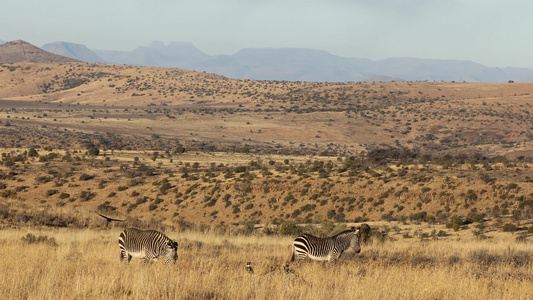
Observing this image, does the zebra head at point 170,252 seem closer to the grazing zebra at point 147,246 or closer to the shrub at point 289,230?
the grazing zebra at point 147,246

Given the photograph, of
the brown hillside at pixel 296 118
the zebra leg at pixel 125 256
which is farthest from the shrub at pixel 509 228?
the brown hillside at pixel 296 118

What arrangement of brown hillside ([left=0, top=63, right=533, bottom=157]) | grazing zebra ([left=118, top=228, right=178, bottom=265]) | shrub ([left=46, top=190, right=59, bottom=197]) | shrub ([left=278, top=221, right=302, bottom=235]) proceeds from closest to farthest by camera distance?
grazing zebra ([left=118, top=228, right=178, bottom=265]) → shrub ([left=278, top=221, right=302, bottom=235]) → shrub ([left=46, top=190, right=59, bottom=197]) → brown hillside ([left=0, top=63, right=533, bottom=157])

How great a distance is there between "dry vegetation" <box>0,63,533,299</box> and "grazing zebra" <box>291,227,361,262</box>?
1.50 ft

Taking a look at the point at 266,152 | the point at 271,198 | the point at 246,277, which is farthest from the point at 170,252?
the point at 266,152

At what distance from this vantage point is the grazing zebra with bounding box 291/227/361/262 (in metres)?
12.6

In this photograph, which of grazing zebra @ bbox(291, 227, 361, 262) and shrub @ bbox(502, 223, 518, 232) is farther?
shrub @ bbox(502, 223, 518, 232)

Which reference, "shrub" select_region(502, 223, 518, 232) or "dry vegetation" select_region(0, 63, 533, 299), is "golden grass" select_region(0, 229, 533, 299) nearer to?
"dry vegetation" select_region(0, 63, 533, 299)

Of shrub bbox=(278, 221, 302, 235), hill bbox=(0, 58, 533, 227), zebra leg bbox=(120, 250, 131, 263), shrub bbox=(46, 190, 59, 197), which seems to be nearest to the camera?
zebra leg bbox=(120, 250, 131, 263)

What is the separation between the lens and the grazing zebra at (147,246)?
1173 centimetres

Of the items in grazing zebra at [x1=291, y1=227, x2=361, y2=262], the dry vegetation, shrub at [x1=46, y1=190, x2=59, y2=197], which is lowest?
shrub at [x1=46, y1=190, x2=59, y2=197]

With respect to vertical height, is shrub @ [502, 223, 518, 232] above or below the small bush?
below

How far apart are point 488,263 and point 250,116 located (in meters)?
115

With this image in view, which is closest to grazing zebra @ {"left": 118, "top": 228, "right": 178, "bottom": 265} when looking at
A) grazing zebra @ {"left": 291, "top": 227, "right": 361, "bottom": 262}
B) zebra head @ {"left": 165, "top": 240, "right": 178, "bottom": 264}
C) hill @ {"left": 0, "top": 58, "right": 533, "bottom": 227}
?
zebra head @ {"left": 165, "top": 240, "right": 178, "bottom": 264}

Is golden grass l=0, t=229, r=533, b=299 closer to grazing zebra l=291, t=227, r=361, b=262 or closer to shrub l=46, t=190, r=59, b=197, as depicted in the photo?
grazing zebra l=291, t=227, r=361, b=262
